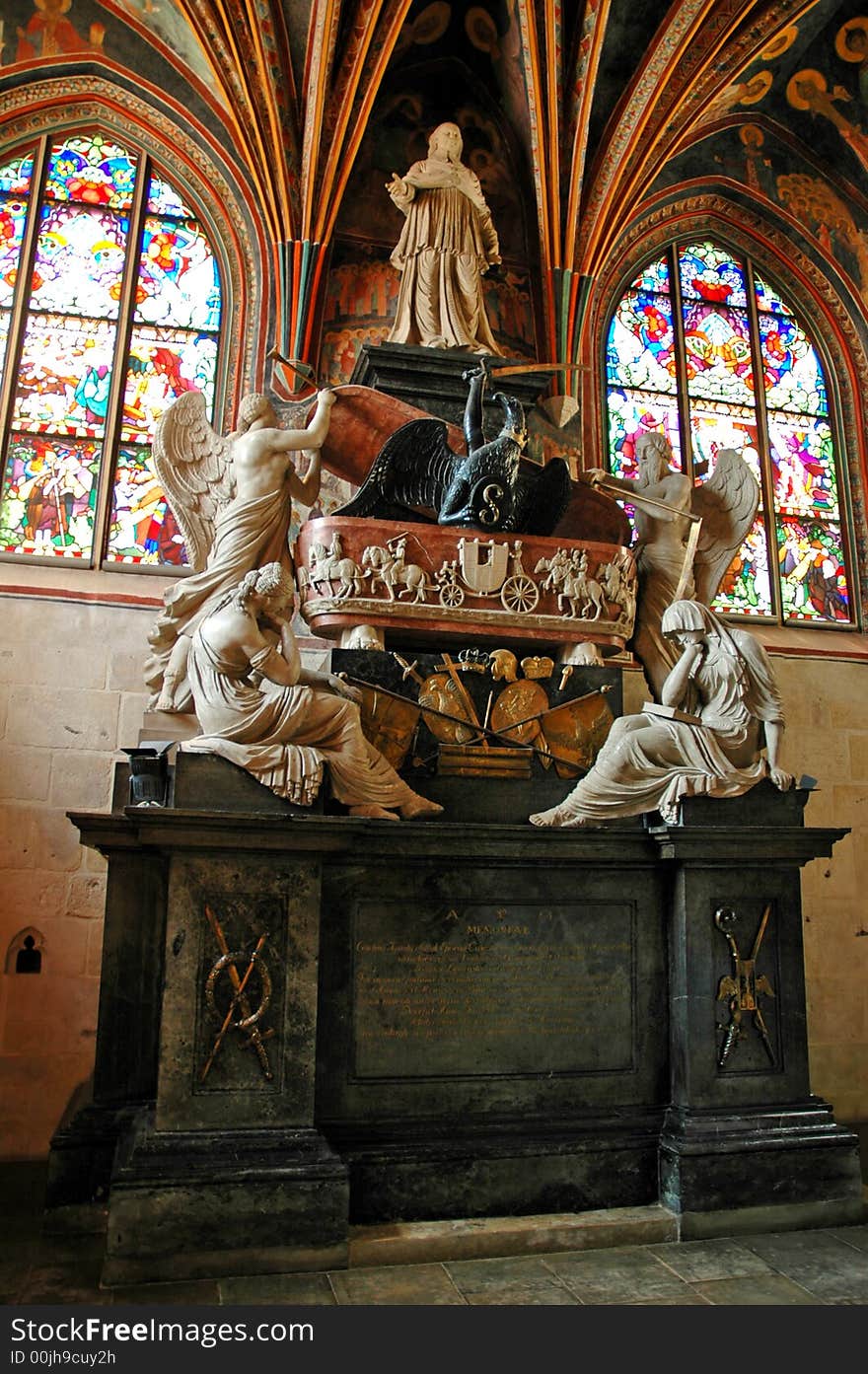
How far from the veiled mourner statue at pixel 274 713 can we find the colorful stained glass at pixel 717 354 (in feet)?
21.0

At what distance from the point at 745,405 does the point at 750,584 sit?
1.82 metres

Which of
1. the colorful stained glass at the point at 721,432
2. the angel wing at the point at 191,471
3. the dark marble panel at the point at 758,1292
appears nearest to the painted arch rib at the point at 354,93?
the angel wing at the point at 191,471

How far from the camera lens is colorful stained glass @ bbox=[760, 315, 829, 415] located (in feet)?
34.6

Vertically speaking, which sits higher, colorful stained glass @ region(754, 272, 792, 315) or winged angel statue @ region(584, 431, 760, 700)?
colorful stained glass @ region(754, 272, 792, 315)

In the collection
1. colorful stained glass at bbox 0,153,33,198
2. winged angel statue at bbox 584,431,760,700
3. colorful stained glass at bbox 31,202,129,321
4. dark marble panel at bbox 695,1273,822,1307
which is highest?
colorful stained glass at bbox 0,153,33,198

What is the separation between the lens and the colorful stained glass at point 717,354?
10320 mm

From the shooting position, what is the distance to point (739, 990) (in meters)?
5.33

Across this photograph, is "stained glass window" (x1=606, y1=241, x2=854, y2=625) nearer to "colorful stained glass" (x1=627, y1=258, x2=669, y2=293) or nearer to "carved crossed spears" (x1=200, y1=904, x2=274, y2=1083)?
"colorful stained glass" (x1=627, y1=258, x2=669, y2=293)

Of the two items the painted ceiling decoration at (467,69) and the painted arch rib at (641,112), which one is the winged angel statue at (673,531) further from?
the painted arch rib at (641,112)

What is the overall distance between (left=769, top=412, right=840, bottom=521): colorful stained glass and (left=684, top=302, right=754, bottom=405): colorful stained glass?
453 millimetres

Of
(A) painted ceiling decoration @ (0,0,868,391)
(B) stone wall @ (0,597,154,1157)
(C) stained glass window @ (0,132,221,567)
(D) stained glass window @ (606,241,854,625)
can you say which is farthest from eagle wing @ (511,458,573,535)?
(D) stained glass window @ (606,241,854,625)

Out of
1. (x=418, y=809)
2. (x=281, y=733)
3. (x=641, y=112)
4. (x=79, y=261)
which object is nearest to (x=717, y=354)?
(x=641, y=112)

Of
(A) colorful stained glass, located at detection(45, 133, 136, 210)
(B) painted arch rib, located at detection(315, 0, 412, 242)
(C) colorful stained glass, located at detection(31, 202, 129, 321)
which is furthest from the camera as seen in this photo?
(A) colorful stained glass, located at detection(45, 133, 136, 210)

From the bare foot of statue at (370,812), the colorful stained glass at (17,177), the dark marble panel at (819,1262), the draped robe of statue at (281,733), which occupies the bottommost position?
the dark marble panel at (819,1262)
